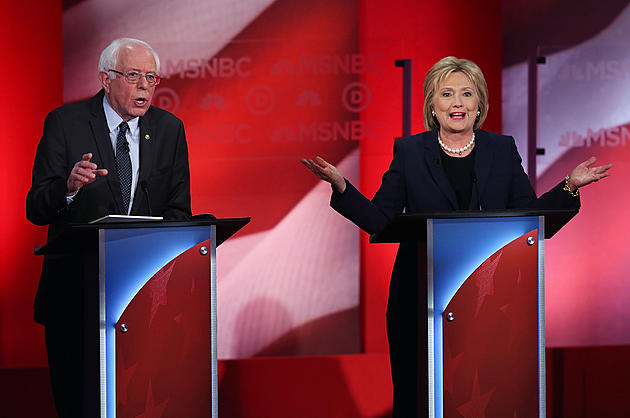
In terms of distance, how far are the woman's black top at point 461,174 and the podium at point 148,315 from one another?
883 mm

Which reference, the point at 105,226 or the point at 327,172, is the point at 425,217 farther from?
the point at 105,226

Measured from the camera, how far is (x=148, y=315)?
243 centimetres

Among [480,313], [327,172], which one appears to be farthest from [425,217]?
[327,172]

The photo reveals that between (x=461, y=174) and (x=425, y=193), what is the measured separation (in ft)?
0.54

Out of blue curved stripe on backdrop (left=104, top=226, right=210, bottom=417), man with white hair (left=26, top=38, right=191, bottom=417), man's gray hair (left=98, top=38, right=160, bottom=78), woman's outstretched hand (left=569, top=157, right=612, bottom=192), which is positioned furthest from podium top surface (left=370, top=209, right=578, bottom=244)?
man's gray hair (left=98, top=38, right=160, bottom=78)

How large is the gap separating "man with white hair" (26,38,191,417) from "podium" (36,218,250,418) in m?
0.34

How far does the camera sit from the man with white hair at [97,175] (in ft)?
9.27

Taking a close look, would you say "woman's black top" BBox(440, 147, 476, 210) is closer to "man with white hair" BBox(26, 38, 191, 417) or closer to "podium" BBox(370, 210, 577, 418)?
"podium" BBox(370, 210, 577, 418)

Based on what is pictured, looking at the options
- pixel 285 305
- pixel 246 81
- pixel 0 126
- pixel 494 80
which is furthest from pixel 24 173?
pixel 494 80

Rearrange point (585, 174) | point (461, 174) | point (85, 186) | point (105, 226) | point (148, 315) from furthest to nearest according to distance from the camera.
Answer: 1. point (461, 174)
2. point (85, 186)
3. point (585, 174)
4. point (148, 315)
5. point (105, 226)

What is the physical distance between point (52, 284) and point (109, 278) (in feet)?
2.02

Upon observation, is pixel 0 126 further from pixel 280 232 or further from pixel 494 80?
pixel 494 80

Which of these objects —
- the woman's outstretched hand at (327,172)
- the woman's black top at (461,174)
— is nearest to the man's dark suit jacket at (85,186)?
the woman's outstretched hand at (327,172)

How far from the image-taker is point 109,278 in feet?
7.77
